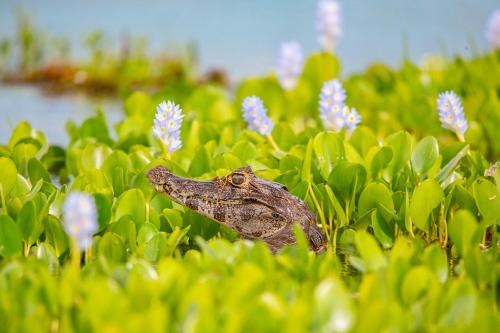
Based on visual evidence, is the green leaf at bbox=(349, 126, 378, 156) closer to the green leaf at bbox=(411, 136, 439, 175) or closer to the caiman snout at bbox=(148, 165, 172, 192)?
the green leaf at bbox=(411, 136, 439, 175)

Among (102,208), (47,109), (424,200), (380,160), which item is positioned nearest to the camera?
(102,208)

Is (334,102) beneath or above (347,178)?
above

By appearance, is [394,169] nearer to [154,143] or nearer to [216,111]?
[154,143]

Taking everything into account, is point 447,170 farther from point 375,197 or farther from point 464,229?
point 464,229

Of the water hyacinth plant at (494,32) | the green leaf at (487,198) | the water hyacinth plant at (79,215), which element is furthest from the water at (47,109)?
the water hyacinth plant at (79,215)

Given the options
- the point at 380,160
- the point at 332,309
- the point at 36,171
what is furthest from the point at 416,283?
the point at 36,171

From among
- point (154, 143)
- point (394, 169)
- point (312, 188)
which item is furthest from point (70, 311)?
point (154, 143)

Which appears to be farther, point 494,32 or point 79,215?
point 494,32
